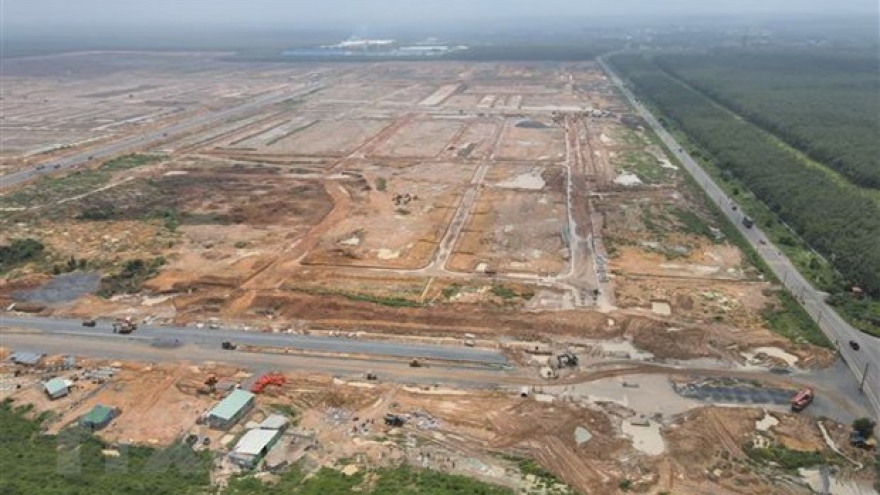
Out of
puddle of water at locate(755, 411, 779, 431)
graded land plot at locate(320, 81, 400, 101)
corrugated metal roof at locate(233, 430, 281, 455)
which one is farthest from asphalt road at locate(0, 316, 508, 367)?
graded land plot at locate(320, 81, 400, 101)

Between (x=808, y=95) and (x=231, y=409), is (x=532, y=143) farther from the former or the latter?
(x=231, y=409)

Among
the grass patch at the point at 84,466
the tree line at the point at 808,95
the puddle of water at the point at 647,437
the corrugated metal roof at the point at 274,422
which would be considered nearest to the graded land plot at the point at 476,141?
the tree line at the point at 808,95

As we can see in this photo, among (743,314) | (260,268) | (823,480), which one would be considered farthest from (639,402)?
(260,268)

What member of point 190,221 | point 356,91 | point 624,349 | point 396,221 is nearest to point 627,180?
point 396,221

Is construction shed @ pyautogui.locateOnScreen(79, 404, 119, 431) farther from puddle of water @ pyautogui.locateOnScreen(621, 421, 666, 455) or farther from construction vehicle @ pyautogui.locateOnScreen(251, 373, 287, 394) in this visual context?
puddle of water @ pyautogui.locateOnScreen(621, 421, 666, 455)

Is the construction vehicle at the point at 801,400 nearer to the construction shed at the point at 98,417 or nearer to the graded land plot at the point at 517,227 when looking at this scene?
the graded land plot at the point at 517,227

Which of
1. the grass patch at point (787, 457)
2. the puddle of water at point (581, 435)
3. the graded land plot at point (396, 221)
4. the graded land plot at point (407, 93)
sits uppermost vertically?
the graded land plot at point (407, 93)

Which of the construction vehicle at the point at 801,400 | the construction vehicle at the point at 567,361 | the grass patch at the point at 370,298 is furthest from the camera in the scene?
the grass patch at the point at 370,298
